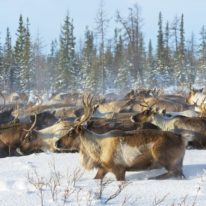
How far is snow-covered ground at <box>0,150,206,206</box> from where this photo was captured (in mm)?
5594

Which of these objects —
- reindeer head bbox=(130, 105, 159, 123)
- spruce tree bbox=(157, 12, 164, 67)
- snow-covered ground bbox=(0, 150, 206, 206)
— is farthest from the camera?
spruce tree bbox=(157, 12, 164, 67)

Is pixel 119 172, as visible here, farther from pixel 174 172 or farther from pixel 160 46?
pixel 160 46

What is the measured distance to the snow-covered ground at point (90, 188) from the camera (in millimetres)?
5594

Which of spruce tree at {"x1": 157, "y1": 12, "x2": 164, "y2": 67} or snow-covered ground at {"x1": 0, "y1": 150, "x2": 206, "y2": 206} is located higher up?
spruce tree at {"x1": 157, "y1": 12, "x2": 164, "y2": 67}

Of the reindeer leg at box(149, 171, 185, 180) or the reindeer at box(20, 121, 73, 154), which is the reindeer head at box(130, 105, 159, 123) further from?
the reindeer leg at box(149, 171, 185, 180)

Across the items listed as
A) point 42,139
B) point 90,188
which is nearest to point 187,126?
point 42,139

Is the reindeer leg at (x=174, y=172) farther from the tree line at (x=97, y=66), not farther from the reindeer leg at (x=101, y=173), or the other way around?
the tree line at (x=97, y=66)

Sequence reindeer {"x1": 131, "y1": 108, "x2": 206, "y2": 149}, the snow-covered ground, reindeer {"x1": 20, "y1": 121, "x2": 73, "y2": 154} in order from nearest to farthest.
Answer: the snow-covered ground
reindeer {"x1": 131, "y1": 108, "x2": 206, "y2": 149}
reindeer {"x1": 20, "y1": 121, "x2": 73, "y2": 154}

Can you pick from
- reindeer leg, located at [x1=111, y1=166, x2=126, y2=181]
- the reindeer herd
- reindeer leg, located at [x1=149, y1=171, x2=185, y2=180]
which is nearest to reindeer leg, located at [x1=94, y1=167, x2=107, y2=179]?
the reindeer herd

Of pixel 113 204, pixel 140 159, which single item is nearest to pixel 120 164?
pixel 140 159

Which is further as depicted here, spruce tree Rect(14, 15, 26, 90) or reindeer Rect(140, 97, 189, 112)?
spruce tree Rect(14, 15, 26, 90)

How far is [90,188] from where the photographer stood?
640cm

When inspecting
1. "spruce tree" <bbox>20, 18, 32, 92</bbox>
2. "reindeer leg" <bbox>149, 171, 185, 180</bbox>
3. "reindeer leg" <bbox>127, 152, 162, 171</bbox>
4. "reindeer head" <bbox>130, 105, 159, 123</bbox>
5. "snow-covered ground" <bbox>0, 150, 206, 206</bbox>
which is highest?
"spruce tree" <bbox>20, 18, 32, 92</bbox>

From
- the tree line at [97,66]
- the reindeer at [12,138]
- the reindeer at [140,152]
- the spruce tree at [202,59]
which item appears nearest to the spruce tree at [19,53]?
the tree line at [97,66]
